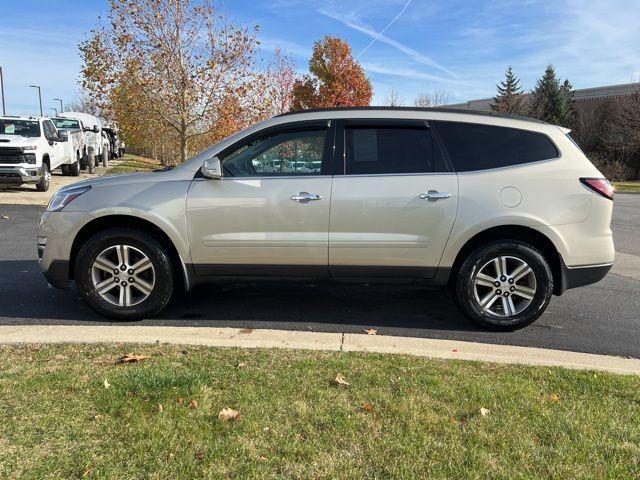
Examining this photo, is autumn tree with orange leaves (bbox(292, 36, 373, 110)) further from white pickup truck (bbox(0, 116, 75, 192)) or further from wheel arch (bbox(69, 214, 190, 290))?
wheel arch (bbox(69, 214, 190, 290))

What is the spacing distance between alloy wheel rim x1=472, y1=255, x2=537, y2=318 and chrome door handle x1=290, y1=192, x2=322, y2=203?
1526mm

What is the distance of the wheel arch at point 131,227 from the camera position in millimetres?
4598

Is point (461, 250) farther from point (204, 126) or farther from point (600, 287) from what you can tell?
point (204, 126)

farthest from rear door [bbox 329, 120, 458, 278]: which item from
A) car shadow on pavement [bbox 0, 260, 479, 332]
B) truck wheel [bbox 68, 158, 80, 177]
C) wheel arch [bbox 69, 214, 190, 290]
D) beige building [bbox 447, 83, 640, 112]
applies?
beige building [bbox 447, 83, 640, 112]

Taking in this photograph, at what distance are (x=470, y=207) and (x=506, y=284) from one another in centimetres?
75

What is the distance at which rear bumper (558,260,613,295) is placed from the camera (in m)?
4.50

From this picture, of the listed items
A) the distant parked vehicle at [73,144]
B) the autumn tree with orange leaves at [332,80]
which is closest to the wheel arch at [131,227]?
the distant parked vehicle at [73,144]

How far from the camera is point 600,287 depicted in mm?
6410

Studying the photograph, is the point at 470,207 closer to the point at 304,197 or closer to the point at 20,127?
the point at 304,197

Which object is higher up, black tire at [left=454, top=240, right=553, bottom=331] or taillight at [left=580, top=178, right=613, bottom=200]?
taillight at [left=580, top=178, right=613, bottom=200]

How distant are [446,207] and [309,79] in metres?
29.8

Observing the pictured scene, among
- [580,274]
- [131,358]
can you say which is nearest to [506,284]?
[580,274]

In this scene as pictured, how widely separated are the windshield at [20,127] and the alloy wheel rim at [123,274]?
40.9 ft

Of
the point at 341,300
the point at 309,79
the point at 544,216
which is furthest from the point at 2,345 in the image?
the point at 309,79
